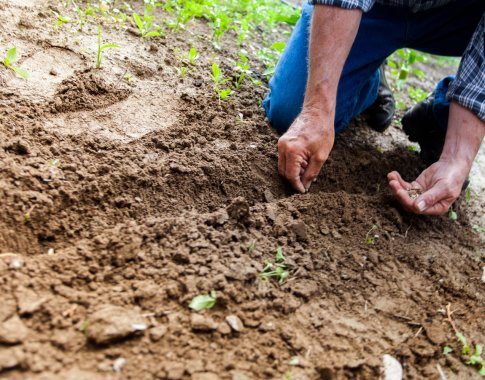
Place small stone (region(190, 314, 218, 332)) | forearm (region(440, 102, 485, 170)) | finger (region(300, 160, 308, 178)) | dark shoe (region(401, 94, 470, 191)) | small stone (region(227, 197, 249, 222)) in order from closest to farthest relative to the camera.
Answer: small stone (region(190, 314, 218, 332)), small stone (region(227, 197, 249, 222)), finger (region(300, 160, 308, 178)), forearm (region(440, 102, 485, 170)), dark shoe (region(401, 94, 470, 191))

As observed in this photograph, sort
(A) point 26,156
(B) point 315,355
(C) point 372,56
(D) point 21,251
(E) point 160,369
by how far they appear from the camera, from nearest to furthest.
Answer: (E) point 160,369 → (B) point 315,355 → (D) point 21,251 → (A) point 26,156 → (C) point 372,56

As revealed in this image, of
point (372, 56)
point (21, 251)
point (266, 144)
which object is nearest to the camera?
point (21, 251)

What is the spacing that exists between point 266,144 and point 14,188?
3.67ft

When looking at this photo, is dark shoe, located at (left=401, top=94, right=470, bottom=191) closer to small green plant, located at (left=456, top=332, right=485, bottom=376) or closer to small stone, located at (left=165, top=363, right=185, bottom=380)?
small green plant, located at (left=456, top=332, right=485, bottom=376)

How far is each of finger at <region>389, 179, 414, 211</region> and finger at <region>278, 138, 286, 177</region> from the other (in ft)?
1.61

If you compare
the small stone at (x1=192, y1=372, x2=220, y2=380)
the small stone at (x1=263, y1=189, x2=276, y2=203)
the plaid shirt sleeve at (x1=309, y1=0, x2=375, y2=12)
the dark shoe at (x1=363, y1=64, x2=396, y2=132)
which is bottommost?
the small stone at (x1=192, y1=372, x2=220, y2=380)

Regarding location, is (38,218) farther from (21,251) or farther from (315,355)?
(315,355)

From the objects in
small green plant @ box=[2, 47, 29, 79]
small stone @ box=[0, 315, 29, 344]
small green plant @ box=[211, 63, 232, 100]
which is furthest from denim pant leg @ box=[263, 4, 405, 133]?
small stone @ box=[0, 315, 29, 344]

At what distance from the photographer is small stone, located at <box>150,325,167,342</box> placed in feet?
4.16

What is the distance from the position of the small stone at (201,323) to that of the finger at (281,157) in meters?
0.85

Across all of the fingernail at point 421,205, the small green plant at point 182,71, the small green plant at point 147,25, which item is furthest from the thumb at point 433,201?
the small green plant at point 147,25

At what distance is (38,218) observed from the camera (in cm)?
154

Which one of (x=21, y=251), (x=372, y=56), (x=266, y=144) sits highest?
(x=372, y=56)

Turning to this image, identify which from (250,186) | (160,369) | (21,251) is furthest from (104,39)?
(160,369)
